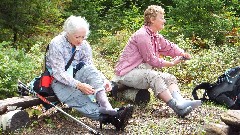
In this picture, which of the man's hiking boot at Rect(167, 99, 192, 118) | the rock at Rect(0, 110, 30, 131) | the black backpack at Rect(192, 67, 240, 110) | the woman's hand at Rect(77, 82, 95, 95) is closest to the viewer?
the rock at Rect(0, 110, 30, 131)

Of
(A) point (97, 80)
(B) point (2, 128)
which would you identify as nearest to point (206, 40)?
(A) point (97, 80)

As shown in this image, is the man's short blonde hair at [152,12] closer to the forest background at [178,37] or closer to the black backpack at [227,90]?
the black backpack at [227,90]

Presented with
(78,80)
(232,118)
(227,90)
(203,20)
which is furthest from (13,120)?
(203,20)

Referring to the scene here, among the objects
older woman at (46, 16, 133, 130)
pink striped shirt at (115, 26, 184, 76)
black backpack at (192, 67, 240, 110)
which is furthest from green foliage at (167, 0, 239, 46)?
older woman at (46, 16, 133, 130)

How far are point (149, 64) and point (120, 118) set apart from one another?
1.36 m

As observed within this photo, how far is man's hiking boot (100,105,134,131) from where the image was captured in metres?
4.99

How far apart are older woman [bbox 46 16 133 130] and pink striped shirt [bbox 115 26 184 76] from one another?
30.9 inches

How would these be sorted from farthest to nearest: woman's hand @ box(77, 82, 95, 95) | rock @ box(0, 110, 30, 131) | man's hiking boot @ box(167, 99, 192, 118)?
man's hiking boot @ box(167, 99, 192, 118)
woman's hand @ box(77, 82, 95, 95)
rock @ box(0, 110, 30, 131)

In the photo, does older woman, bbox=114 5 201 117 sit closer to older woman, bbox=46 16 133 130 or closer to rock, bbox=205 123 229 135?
older woman, bbox=46 16 133 130

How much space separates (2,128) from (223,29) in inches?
275

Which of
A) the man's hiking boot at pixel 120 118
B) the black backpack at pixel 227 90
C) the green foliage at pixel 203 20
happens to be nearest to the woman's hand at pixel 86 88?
the man's hiking boot at pixel 120 118

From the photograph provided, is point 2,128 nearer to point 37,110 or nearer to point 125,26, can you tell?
point 37,110

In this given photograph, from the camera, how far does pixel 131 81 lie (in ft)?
20.2

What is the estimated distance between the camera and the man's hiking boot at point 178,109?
5.51m
